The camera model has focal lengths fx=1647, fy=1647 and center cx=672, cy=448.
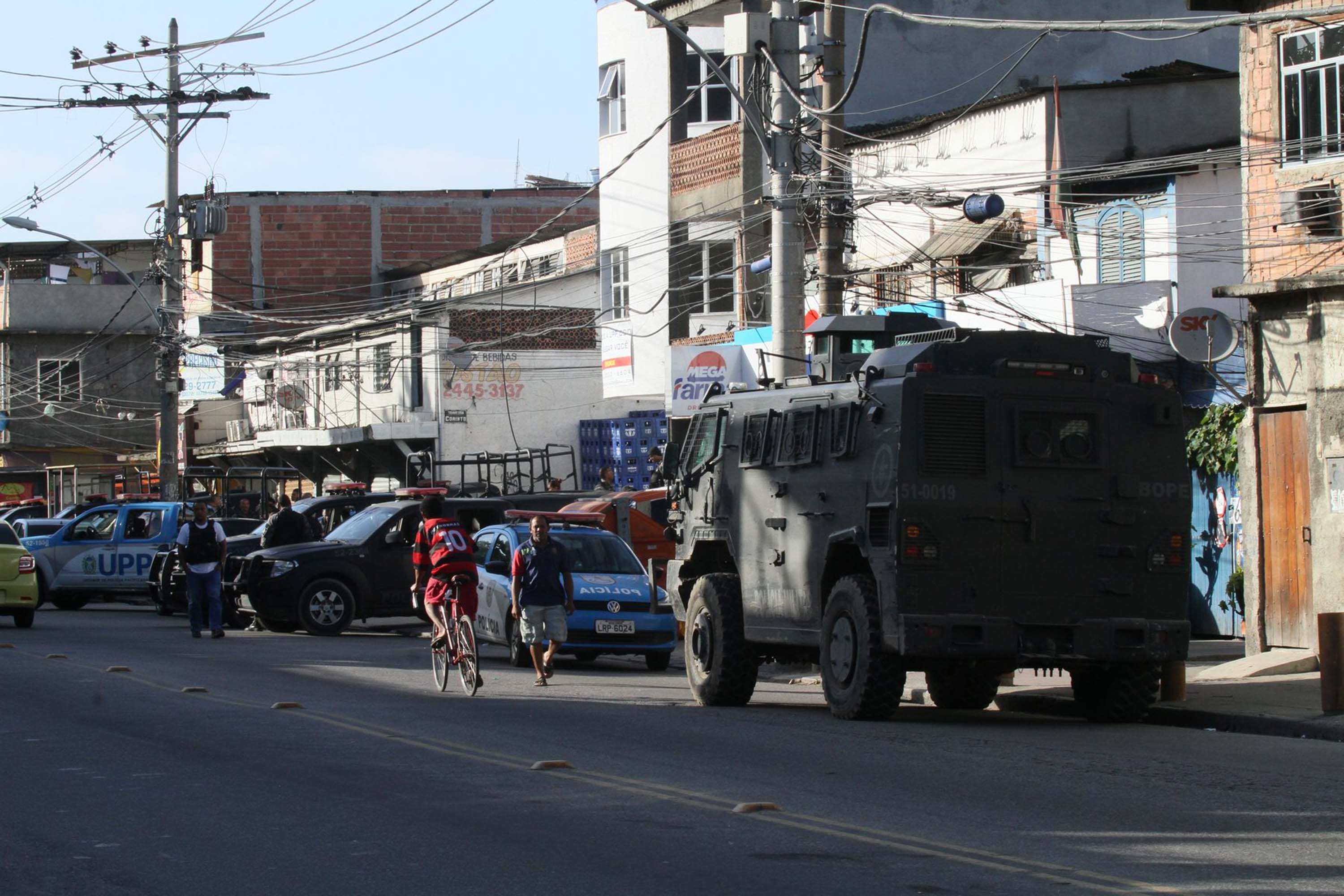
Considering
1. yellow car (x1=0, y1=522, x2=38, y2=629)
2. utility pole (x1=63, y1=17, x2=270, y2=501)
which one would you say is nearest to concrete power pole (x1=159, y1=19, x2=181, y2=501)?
utility pole (x1=63, y1=17, x2=270, y2=501)

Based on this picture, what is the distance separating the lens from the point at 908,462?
1248 cm

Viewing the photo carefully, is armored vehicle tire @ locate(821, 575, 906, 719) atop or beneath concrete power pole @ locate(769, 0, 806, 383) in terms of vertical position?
beneath

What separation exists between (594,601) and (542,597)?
89.4 inches

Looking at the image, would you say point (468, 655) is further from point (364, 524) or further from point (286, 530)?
point (286, 530)

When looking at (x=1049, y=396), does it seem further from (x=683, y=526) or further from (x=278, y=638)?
(x=278, y=638)

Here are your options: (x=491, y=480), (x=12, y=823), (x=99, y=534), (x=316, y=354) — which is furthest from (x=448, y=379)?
(x=12, y=823)

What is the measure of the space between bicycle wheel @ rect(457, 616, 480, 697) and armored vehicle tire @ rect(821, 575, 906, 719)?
3.46 meters

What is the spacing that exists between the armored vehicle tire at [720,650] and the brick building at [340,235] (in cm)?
4178

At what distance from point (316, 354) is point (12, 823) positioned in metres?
39.3

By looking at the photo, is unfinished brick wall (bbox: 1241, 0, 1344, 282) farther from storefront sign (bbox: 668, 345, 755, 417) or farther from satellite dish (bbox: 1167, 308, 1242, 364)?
storefront sign (bbox: 668, 345, 755, 417)

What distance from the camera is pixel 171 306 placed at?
123ft

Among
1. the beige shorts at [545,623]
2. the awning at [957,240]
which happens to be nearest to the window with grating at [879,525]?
the beige shorts at [545,623]

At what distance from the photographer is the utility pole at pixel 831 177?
18125 mm

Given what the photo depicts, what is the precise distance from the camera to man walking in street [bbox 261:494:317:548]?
25.5 meters
